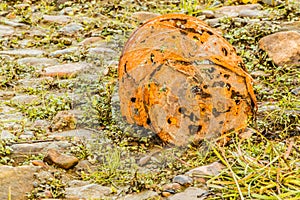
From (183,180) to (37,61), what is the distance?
9.02 feet

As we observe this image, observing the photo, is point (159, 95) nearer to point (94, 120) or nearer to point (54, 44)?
point (94, 120)

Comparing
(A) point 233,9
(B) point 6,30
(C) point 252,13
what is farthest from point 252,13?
(B) point 6,30

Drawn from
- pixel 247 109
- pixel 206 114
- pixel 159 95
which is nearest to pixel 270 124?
pixel 247 109

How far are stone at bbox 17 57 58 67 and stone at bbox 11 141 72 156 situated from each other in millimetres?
1806

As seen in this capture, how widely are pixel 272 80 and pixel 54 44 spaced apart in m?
2.44

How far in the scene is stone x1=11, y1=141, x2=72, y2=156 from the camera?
3.95 m

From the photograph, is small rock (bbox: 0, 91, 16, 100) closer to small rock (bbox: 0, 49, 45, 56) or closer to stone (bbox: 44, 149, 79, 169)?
small rock (bbox: 0, 49, 45, 56)

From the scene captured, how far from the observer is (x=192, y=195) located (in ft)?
11.3

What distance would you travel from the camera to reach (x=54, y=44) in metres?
6.39

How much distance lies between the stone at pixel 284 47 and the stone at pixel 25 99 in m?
2.15

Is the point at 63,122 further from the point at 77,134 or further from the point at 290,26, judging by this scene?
the point at 290,26

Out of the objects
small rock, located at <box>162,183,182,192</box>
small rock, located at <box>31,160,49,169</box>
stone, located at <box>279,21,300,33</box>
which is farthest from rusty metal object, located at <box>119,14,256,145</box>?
stone, located at <box>279,21,300,33</box>

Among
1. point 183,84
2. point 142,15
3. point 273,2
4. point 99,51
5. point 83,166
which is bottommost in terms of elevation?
point 83,166

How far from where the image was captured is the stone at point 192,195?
3407 millimetres
